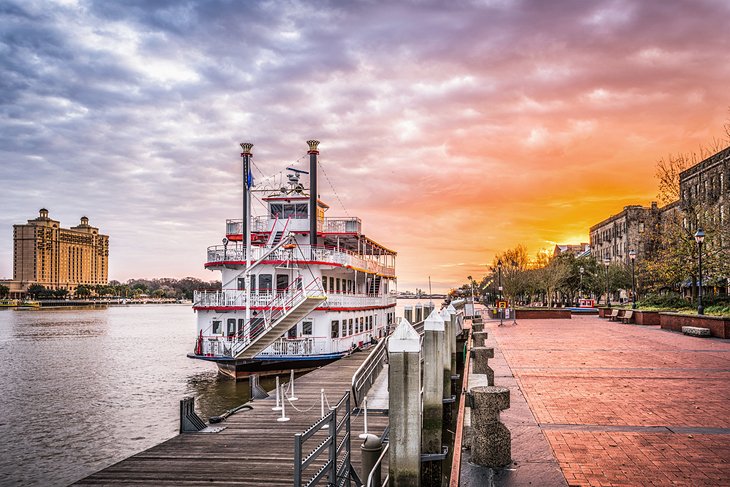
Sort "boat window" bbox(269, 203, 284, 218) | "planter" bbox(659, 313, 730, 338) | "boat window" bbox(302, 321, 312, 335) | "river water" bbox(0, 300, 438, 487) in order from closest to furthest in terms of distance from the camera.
→ "river water" bbox(0, 300, 438, 487) → "planter" bbox(659, 313, 730, 338) → "boat window" bbox(302, 321, 312, 335) → "boat window" bbox(269, 203, 284, 218)

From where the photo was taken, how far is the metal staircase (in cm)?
2298

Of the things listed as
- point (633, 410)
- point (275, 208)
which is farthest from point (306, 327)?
point (633, 410)

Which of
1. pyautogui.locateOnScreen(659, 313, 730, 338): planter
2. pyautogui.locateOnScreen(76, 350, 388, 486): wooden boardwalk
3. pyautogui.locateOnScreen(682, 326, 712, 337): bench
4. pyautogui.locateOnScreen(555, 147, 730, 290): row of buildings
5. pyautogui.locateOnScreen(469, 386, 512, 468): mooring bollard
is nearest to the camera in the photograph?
pyautogui.locateOnScreen(469, 386, 512, 468): mooring bollard

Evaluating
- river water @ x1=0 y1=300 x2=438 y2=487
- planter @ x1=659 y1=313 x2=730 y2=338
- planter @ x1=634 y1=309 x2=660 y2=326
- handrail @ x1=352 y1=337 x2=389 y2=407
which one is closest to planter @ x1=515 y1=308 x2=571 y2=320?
planter @ x1=634 y1=309 x2=660 y2=326

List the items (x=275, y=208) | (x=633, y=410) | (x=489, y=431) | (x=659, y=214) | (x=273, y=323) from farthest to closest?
1. (x=659, y=214)
2. (x=275, y=208)
3. (x=273, y=323)
4. (x=633, y=410)
5. (x=489, y=431)

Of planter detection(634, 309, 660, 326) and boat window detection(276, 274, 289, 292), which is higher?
boat window detection(276, 274, 289, 292)

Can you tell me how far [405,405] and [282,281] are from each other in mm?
18799

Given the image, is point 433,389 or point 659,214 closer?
point 433,389

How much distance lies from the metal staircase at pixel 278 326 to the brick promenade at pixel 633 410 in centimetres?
840

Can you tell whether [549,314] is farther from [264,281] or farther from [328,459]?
[328,459]

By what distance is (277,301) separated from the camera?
976 inches

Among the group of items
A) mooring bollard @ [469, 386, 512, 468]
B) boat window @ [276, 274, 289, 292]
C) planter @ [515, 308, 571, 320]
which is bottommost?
planter @ [515, 308, 571, 320]

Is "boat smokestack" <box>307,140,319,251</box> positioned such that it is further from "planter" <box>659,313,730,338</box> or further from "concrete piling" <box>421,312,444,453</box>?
"planter" <box>659,313,730,338</box>

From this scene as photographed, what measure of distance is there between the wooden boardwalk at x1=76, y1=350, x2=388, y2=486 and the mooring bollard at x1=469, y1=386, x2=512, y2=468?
14.0ft
